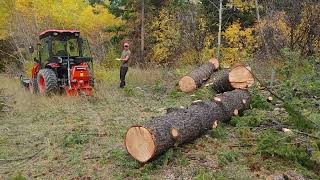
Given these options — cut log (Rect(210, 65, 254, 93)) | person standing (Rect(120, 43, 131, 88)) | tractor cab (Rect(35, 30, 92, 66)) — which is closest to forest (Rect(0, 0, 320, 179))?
cut log (Rect(210, 65, 254, 93))

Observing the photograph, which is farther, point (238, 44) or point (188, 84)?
point (238, 44)

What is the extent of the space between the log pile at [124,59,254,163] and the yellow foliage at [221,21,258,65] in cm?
968

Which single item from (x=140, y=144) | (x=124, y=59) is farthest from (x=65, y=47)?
(x=140, y=144)

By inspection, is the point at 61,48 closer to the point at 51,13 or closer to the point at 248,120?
the point at 248,120

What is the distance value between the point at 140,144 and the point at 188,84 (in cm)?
751

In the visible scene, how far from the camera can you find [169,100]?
11672mm

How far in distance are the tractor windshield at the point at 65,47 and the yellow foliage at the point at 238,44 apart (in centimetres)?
830

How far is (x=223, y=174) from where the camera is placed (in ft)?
17.8

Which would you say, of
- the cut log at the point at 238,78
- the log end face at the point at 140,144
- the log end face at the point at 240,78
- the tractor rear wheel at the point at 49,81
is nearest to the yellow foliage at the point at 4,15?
the tractor rear wheel at the point at 49,81

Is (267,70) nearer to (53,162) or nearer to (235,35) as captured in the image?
(235,35)

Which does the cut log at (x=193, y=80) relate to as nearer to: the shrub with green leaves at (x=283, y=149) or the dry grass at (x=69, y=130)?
the dry grass at (x=69, y=130)

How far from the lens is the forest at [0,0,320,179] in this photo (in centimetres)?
579

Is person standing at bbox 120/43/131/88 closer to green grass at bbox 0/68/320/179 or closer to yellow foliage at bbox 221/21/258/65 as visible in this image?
green grass at bbox 0/68/320/179

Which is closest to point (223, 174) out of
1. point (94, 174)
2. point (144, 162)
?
point (144, 162)
